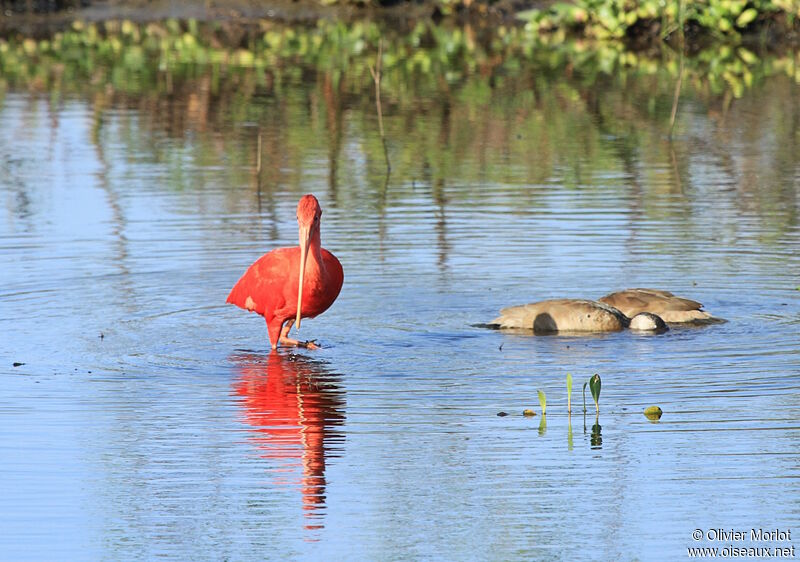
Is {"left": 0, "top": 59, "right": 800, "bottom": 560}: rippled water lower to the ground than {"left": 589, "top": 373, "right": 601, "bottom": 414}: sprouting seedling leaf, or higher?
lower

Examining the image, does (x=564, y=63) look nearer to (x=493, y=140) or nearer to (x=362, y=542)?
(x=493, y=140)

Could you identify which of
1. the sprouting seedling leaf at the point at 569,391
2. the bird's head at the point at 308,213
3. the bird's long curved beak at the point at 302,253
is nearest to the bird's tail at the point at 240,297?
the bird's long curved beak at the point at 302,253

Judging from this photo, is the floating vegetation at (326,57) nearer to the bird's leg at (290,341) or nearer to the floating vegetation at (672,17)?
the floating vegetation at (672,17)

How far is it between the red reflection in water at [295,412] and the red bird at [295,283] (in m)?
0.30

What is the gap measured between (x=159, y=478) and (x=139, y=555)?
3.45 ft

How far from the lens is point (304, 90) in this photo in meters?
25.2

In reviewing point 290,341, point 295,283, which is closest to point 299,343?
point 290,341

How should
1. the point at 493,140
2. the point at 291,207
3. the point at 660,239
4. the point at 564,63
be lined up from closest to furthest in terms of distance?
the point at 660,239
the point at 291,207
the point at 493,140
the point at 564,63

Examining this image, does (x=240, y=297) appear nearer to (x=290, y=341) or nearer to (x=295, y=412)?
(x=290, y=341)

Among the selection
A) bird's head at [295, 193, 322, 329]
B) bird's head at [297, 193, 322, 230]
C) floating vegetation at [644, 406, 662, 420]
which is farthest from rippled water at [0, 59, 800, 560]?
bird's head at [297, 193, 322, 230]

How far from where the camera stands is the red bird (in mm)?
10516

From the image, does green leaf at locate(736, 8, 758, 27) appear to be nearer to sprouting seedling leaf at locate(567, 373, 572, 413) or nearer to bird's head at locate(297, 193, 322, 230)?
bird's head at locate(297, 193, 322, 230)

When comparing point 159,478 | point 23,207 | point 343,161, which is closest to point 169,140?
point 343,161

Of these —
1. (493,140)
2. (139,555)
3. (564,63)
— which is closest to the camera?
(139,555)
